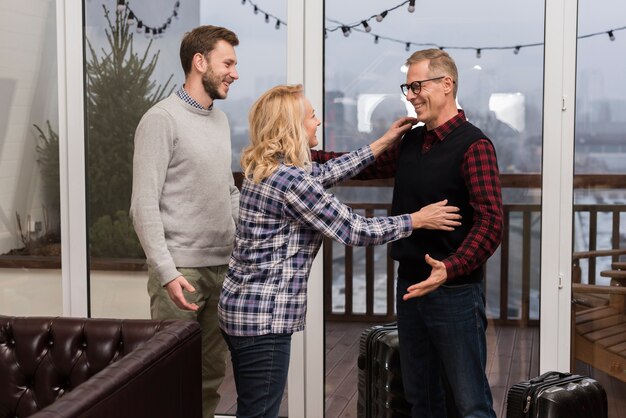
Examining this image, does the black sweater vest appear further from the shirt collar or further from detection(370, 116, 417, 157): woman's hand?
detection(370, 116, 417, 157): woman's hand

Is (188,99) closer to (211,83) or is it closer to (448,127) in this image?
(211,83)

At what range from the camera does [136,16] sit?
160 inches

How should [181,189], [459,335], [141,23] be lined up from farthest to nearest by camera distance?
1. [141,23]
2. [181,189]
3. [459,335]

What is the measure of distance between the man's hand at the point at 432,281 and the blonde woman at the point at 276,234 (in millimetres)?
114

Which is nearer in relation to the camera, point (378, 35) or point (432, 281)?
point (432, 281)

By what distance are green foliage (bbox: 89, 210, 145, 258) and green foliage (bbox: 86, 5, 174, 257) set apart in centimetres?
3

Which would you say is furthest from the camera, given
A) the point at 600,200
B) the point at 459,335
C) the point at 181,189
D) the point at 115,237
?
the point at 115,237

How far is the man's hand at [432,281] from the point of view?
2.76 meters

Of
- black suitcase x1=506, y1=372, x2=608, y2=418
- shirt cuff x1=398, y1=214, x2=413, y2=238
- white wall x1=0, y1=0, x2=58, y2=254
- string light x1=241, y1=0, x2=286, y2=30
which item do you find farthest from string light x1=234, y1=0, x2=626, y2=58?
black suitcase x1=506, y1=372, x2=608, y2=418

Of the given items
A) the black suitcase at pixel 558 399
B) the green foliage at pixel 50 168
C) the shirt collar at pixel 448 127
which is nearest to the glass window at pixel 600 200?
the black suitcase at pixel 558 399

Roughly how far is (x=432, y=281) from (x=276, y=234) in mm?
503

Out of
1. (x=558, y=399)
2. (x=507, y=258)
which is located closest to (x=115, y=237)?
(x=507, y=258)

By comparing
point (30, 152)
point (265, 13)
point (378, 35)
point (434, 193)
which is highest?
point (265, 13)

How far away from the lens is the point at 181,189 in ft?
10.3
